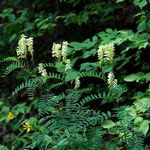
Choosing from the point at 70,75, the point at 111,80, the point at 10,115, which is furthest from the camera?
the point at 10,115

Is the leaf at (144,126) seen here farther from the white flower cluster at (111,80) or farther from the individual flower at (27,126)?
the individual flower at (27,126)

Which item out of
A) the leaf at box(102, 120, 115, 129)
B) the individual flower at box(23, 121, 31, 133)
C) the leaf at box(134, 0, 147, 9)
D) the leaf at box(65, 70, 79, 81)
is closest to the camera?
the leaf at box(102, 120, 115, 129)

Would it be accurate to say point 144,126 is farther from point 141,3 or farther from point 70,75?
point 141,3

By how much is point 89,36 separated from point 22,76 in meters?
0.95

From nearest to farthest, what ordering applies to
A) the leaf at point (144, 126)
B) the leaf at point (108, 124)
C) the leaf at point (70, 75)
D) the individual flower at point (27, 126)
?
the leaf at point (144, 126) → the leaf at point (108, 124) → the leaf at point (70, 75) → the individual flower at point (27, 126)

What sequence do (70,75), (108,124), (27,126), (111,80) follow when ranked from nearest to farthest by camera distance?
(111,80), (108,124), (70,75), (27,126)

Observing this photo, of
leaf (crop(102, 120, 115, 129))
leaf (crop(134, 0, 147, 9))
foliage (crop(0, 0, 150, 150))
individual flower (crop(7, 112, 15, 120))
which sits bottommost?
individual flower (crop(7, 112, 15, 120))

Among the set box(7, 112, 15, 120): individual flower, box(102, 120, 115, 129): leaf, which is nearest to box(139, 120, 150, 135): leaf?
box(102, 120, 115, 129): leaf

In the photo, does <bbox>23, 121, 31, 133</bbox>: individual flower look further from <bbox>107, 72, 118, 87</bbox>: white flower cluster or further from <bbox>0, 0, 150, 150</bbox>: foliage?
<bbox>107, 72, 118, 87</bbox>: white flower cluster

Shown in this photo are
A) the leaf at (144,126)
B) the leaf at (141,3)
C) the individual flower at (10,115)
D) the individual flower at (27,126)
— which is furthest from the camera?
the individual flower at (10,115)

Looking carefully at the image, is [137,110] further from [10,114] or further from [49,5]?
[49,5]

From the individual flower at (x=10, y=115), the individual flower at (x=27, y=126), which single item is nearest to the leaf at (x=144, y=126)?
the individual flower at (x=27, y=126)

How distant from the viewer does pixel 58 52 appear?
10.6ft

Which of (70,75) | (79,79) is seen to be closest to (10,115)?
(79,79)
